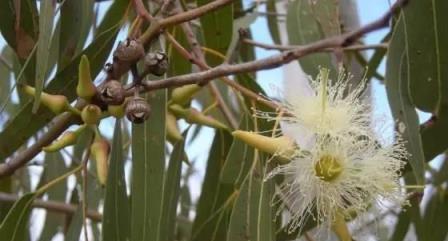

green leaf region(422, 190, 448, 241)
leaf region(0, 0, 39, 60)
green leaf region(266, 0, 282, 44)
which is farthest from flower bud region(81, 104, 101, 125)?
green leaf region(266, 0, 282, 44)

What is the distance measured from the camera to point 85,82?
3.28 ft

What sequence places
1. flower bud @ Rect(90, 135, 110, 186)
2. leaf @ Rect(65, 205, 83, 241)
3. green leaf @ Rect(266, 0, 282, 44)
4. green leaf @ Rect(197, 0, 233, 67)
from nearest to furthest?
flower bud @ Rect(90, 135, 110, 186), leaf @ Rect(65, 205, 83, 241), green leaf @ Rect(197, 0, 233, 67), green leaf @ Rect(266, 0, 282, 44)

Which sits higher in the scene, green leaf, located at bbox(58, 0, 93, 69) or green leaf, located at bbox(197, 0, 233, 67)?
green leaf, located at bbox(197, 0, 233, 67)

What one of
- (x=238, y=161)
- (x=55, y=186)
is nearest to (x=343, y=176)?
(x=238, y=161)

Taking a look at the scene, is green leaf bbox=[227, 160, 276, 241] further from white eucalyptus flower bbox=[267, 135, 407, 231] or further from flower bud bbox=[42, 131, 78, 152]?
flower bud bbox=[42, 131, 78, 152]

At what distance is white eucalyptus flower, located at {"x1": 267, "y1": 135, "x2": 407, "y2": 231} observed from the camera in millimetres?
1080

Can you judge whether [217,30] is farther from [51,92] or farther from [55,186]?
[55,186]

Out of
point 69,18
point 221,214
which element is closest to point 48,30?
point 69,18

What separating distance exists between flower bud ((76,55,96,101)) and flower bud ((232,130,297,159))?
0.19 m

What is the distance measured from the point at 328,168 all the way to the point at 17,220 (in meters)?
0.50

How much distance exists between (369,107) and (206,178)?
0.44 m

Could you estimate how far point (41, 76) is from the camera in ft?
3.35

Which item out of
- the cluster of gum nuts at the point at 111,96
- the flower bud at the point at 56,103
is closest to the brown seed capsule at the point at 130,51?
the cluster of gum nuts at the point at 111,96

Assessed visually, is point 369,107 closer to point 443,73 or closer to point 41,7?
point 443,73
